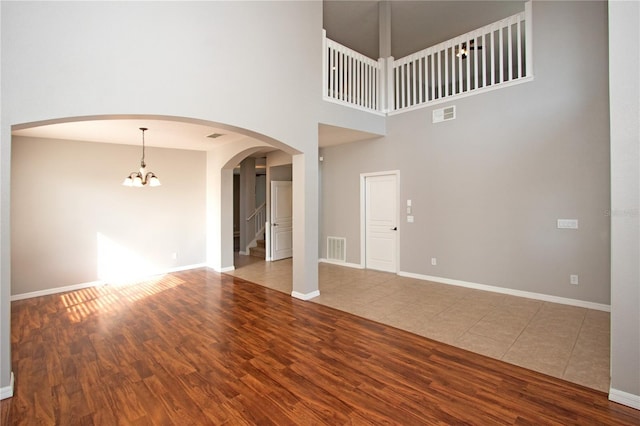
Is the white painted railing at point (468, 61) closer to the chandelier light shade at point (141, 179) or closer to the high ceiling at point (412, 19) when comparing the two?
the high ceiling at point (412, 19)

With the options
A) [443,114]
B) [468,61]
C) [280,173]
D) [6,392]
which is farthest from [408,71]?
[6,392]

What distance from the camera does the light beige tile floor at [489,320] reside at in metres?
2.81

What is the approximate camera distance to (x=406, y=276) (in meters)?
5.90

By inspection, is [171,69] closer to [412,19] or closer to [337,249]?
[337,249]

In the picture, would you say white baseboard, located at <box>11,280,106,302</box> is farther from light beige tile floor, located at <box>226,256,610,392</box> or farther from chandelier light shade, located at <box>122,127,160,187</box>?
light beige tile floor, located at <box>226,256,610,392</box>

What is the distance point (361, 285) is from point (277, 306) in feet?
5.67

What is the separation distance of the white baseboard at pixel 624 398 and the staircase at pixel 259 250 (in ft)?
23.5

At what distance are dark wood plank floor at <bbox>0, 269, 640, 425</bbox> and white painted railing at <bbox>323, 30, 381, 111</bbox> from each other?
12.4ft

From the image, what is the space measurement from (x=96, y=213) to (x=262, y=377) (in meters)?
5.06

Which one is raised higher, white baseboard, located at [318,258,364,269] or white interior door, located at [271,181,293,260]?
white interior door, located at [271,181,293,260]

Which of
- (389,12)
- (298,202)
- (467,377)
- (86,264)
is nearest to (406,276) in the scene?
(298,202)

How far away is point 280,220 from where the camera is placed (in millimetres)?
7836

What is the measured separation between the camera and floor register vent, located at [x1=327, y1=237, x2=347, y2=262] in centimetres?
Result: 702

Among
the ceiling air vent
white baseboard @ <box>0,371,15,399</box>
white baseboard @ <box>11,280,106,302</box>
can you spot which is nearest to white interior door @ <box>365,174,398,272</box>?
the ceiling air vent
